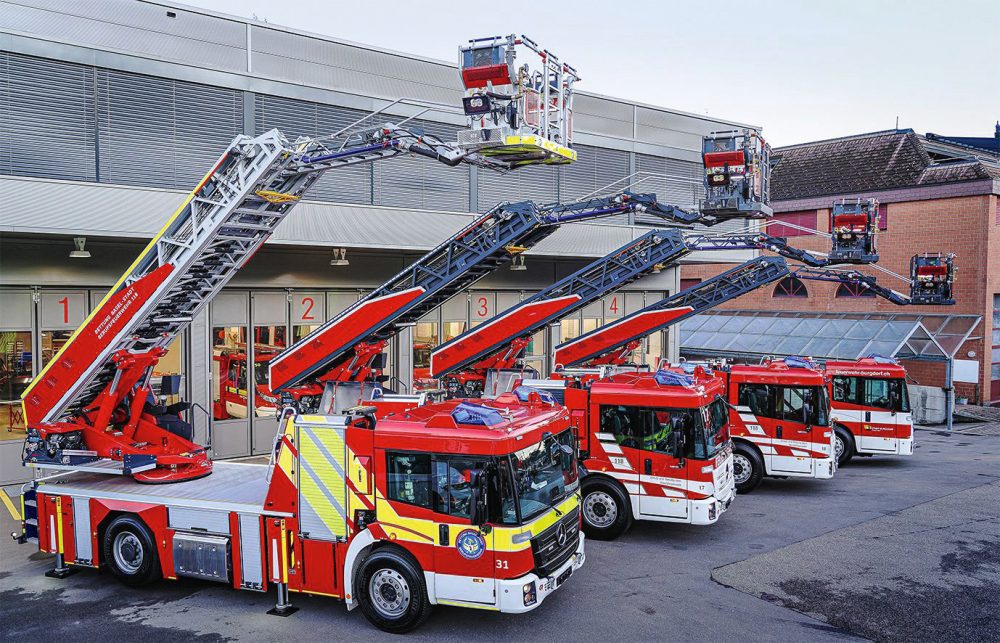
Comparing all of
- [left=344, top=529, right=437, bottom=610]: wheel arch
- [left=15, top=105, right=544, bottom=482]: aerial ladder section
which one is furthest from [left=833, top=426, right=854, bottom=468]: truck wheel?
[left=15, top=105, right=544, bottom=482]: aerial ladder section

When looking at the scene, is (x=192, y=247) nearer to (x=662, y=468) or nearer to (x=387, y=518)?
(x=387, y=518)

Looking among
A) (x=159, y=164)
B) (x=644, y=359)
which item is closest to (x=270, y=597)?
(x=159, y=164)

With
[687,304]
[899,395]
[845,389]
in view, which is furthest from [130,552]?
[899,395]

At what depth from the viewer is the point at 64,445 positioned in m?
10.8

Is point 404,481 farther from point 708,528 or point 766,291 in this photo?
point 766,291

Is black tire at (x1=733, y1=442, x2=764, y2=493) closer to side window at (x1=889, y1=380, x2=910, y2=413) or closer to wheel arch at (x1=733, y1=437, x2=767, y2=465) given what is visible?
wheel arch at (x1=733, y1=437, x2=767, y2=465)

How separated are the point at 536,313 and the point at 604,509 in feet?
20.0

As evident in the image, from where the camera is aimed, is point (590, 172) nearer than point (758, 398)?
No

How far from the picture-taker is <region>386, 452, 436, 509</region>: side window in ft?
27.3

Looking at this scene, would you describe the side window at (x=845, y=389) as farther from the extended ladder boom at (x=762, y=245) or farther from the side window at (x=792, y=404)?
the side window at (x=792, y=404)

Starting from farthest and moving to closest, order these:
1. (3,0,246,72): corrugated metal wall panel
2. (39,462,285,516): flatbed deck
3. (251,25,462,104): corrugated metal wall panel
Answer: (251,25,462,104): corrugated metal wall panel
(3,0,246,72): corrugated metal wall panel
(39,462,285,516): flatbed deck

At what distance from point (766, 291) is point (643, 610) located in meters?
29.7

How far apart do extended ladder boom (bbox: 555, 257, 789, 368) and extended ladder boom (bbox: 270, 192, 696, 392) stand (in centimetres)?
509

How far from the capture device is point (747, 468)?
49.7ft
